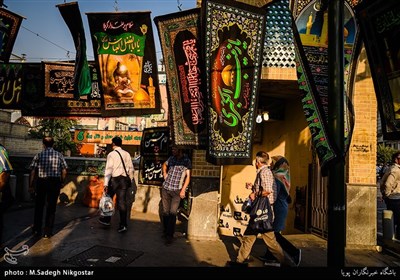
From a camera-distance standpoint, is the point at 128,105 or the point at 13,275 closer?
the point at 13,275

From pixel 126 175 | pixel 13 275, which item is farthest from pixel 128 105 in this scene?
pixel 13 275

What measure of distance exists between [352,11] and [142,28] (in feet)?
12.0

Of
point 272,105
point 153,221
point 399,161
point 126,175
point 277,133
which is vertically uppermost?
point 272,105

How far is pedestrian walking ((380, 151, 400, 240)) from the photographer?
6359 millimetres

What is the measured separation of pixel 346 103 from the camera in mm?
3881

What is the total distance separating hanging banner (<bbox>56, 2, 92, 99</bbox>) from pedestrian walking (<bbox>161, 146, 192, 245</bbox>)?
2.37 meters

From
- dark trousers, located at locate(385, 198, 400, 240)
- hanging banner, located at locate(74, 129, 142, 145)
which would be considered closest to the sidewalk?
dark trousers, located at locate(385, 198, 400, 240)

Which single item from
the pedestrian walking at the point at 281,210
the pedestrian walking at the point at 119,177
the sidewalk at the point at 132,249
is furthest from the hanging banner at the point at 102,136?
the pedestrian walking at the point at 281,210

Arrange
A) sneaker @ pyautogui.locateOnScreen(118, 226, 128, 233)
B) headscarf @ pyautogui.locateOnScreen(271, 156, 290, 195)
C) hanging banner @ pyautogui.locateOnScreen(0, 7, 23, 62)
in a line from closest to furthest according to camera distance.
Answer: headscarf @ pyautogui.locateOnScreen(271, 156, 290, 195) → hanging banner @ pyautogui.locateOnScreen(0, 7, 23, 62) → sneaker @ pyautogui.locateOnScreen(118, 226, 128, 233)

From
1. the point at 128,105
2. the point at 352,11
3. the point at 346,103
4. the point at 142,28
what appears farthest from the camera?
the point at 128,105

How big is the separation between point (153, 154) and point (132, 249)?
11.3 feet

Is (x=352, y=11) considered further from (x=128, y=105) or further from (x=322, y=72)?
(x=128, y=105)

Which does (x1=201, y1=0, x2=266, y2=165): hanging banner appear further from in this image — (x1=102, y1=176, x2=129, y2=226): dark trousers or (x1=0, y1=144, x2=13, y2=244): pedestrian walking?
(x1=0, y1=144, x2=13, y2=244): pedestrian walking

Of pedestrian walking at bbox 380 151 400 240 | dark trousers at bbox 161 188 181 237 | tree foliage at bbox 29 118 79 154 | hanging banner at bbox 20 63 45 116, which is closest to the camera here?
dark trousers at bbox 161 188 181 237
